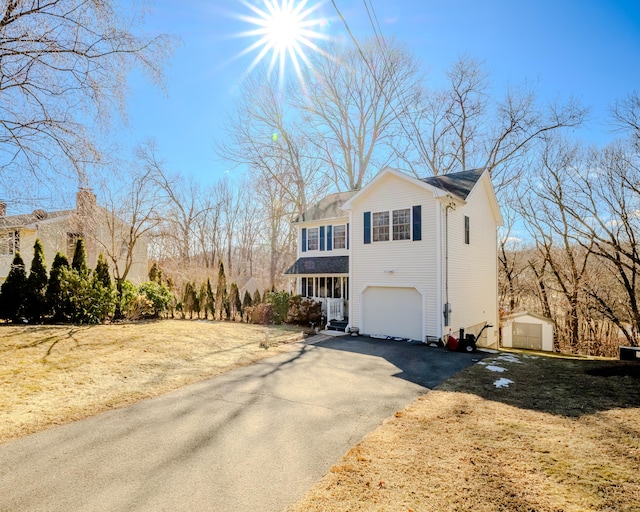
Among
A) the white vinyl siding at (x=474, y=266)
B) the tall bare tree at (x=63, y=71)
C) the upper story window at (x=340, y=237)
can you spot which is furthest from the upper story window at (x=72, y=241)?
the white vinyl siding at (x=474, y=266)

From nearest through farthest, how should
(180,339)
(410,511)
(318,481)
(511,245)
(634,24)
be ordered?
(410,511), (318,481), (634,24), (180,339), (511,245)

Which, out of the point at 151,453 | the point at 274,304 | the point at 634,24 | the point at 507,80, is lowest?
the point at 151,453

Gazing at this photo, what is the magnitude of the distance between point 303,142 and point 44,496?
86.4 ft

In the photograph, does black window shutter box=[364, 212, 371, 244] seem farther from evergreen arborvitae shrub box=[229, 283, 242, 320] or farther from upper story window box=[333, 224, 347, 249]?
evergreen arborvitae shrub box=[229, 283, 242, 320]

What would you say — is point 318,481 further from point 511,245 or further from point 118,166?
point 511,245

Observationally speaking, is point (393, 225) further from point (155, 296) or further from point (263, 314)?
point (155, 296)

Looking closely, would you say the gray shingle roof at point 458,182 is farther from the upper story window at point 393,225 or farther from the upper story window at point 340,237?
the upper story window at point 340,237

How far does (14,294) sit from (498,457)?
1590 cm

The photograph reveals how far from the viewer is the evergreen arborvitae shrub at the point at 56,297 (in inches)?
512

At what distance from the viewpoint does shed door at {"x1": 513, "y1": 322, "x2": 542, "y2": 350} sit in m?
19.0

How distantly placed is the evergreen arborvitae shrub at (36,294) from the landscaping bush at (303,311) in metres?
9.63

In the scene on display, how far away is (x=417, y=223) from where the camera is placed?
12617mm

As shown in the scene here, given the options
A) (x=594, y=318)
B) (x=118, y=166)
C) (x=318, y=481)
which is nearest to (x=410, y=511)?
(x=318, y=481)

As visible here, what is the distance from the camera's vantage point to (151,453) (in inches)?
163
